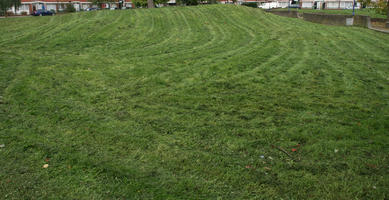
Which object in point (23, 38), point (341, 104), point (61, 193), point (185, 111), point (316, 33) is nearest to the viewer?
point (61, 193)

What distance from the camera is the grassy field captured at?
12.0ft

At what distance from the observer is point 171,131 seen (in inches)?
196

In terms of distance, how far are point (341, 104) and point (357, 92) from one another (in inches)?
44.9

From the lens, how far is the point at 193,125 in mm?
5207

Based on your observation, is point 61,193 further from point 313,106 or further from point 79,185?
point 313,106

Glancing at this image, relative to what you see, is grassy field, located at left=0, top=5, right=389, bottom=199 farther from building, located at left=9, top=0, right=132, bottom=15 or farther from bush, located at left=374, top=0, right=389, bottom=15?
building, located at left=9, top=0, right=132, bottom=15

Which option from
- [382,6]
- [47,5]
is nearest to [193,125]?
[382,6]

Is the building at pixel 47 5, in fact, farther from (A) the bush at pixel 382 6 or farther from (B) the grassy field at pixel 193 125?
(B) the grassy field at pixel 193 125

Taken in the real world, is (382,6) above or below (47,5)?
below

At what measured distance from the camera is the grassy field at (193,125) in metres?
3.66

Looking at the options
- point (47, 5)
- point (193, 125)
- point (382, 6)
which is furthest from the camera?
point (47, 5)

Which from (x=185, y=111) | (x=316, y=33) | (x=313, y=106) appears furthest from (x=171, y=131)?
(x=316, y=33)

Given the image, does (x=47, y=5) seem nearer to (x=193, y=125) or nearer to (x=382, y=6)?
(x=382, y=6)

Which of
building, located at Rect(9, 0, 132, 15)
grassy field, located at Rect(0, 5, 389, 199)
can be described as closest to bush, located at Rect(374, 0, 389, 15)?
grassy field, located at Rect(0, 5, 389, 199)
